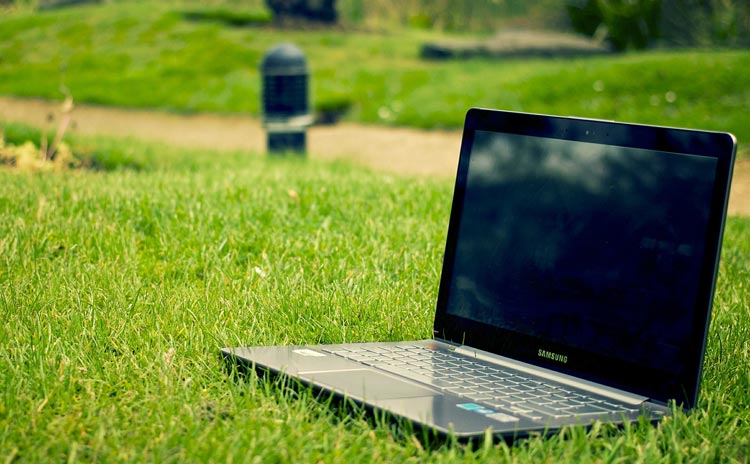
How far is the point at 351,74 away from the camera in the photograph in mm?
12406

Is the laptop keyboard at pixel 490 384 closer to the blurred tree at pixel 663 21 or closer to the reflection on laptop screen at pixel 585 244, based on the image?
the reflection on laptop screen at pixel 585 244

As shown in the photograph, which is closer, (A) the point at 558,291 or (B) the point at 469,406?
(B) the point at 469,406

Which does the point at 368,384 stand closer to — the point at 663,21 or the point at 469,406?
the point at 469,406

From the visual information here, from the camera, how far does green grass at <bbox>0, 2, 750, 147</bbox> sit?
10.0m

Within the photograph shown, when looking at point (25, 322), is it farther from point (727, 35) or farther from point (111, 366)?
point (727, 35)

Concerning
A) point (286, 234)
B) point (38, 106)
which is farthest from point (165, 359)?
point (38, 106)

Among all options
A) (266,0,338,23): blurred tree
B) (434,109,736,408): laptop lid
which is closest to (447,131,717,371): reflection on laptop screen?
(434,109,736,408): laptop lid

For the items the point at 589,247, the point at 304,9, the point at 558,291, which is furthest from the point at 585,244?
the point at 304,9

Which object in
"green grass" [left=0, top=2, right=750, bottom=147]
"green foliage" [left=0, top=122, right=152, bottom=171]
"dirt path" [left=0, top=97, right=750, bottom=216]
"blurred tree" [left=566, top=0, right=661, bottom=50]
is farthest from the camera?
"blurred tree" [left=566, top=0, right=661, bottom=50]

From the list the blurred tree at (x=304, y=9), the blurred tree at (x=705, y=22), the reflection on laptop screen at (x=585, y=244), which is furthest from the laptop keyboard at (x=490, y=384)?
the blurred tree at (x=304, y=9)

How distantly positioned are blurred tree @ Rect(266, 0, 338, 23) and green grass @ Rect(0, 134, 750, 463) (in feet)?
35.7

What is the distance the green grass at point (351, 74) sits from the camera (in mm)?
10000

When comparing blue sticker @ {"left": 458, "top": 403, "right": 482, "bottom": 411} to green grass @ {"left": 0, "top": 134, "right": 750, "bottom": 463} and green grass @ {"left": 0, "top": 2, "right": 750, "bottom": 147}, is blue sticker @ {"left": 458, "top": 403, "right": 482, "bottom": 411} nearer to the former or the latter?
green grass @ {"left": 0, "top": 134, "right": 750, "bottom": 463}

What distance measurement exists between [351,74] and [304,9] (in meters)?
3.63
